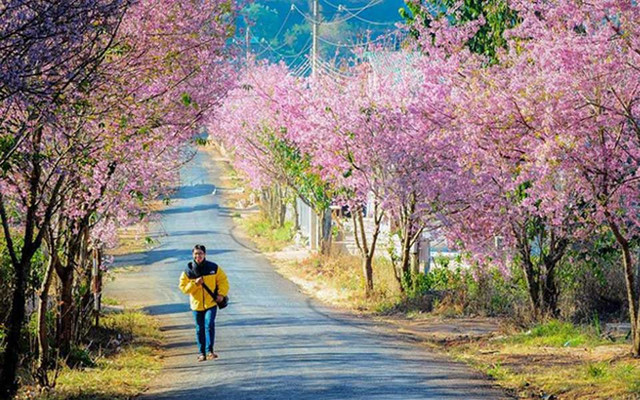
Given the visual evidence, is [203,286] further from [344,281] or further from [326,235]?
[326,235]

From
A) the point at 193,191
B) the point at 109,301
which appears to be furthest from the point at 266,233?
the point at 109,301

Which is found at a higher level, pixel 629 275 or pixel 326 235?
pixel 326 235

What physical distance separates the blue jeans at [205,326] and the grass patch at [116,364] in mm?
865

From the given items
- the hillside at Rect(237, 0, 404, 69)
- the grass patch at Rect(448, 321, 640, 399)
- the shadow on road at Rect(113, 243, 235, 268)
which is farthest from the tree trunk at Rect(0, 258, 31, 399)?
the hillside at Rect(237, 0, 404, 69)

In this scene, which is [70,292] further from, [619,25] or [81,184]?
[619,25]

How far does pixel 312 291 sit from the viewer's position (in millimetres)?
30594

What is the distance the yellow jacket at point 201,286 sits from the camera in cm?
1491

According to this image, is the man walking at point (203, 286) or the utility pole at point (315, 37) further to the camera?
the utility pole at point (315, 37)

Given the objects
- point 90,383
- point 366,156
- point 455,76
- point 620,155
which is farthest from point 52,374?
point 366,156

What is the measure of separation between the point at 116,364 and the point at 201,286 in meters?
2.98

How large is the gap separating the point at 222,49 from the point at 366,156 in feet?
30.5

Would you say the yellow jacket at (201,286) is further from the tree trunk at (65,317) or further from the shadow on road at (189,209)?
the shadow on road at (189,209)

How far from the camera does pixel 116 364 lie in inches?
667

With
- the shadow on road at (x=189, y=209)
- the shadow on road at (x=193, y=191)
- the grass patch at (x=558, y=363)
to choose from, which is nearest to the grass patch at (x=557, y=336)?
the grass patch at (x=558, y=363)
